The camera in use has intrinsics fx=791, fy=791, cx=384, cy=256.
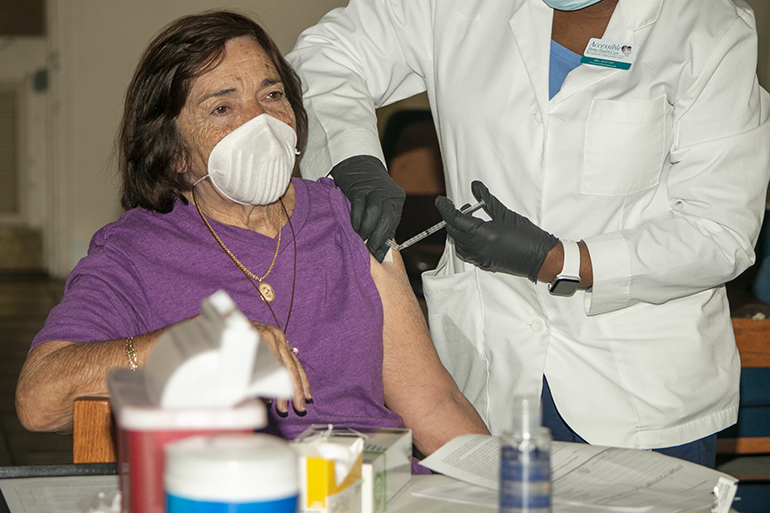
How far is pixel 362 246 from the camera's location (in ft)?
5.15

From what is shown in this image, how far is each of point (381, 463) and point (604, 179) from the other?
0.84m

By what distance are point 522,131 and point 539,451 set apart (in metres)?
0.92

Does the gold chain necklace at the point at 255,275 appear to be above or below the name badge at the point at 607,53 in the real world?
below

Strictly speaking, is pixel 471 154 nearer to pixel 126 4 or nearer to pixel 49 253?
pixel 126 4

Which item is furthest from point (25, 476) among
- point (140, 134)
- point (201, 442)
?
point (140, 134)

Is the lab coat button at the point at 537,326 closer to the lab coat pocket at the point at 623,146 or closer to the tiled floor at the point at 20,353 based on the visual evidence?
the lab coat pocket at the point at 623,146

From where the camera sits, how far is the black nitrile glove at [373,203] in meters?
1.51

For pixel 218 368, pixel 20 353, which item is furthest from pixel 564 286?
pixel 20 353

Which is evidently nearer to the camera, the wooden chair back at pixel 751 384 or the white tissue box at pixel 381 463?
the white tissue box at pixel 381 463

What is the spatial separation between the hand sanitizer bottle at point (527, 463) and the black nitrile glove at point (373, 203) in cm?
75

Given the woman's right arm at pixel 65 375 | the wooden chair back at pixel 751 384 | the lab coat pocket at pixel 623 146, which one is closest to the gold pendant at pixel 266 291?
the woman's right arm at pixel 65 375

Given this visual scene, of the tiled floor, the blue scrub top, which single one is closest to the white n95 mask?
the blue scrub top

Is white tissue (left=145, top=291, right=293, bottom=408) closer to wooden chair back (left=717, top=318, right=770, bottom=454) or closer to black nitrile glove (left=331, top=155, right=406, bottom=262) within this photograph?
black nitrile glove (left=331, top=155, right=406, bottom=262)

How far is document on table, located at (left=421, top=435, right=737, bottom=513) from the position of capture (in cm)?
99
